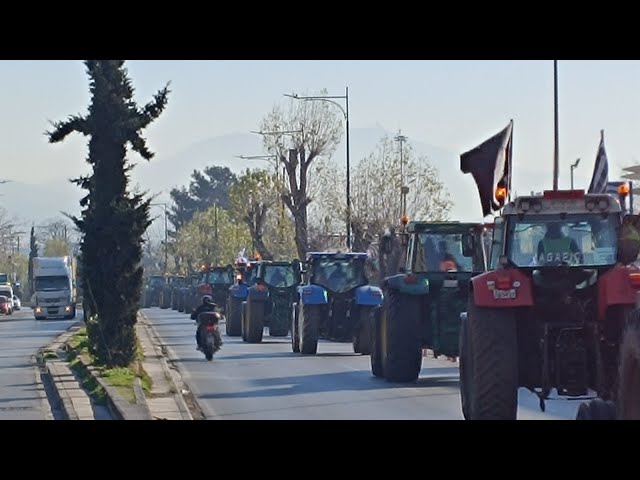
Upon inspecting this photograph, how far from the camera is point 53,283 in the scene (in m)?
71.9

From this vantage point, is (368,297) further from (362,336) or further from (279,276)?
(279,276)

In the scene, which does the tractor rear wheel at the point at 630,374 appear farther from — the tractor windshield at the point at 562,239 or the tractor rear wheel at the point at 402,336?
the tractor rear wheel at the point at 402,336

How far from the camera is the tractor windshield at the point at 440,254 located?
22781mm

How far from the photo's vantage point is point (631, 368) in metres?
10.8

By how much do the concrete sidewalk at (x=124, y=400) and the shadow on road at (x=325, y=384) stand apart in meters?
0.89

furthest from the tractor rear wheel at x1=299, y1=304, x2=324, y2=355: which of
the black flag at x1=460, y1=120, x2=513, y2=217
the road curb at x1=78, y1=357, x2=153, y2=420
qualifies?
the black flag at x1=460, y1=120, x2=513, y2=217

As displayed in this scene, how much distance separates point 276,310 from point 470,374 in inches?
934

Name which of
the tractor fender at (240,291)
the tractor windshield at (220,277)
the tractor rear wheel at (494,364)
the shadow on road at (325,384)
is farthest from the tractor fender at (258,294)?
the tractor rear wheel at (494,364)

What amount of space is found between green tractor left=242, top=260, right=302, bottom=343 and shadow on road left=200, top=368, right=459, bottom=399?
12.1m

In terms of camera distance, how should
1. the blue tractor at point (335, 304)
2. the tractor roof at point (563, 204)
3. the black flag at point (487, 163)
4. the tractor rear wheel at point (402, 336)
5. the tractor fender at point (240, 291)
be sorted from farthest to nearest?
the tractor fender at point (240, 291), the blue tractor at point (335, 304), the tractor rear wheel at point (402, 336), the black flag at point (487, 163), the tractor roof at point (563, 204)

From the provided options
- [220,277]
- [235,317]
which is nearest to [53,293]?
[220,277]

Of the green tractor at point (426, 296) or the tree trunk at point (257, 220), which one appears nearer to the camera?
the green tractor at point (426, 296)
